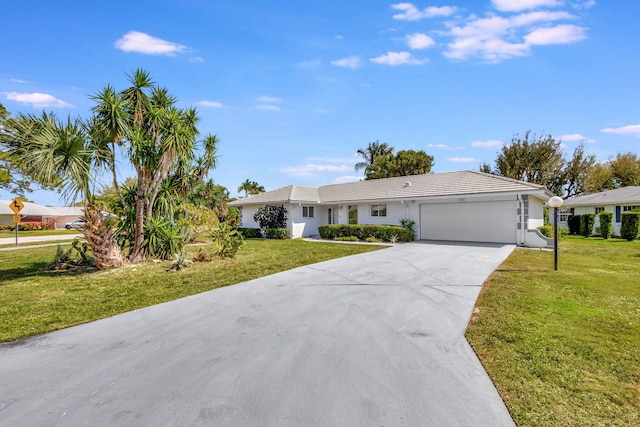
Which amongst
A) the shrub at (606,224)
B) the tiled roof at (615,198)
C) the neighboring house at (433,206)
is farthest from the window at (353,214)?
the tiled roof at (615,198)

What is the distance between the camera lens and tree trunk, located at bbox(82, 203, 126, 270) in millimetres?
9430

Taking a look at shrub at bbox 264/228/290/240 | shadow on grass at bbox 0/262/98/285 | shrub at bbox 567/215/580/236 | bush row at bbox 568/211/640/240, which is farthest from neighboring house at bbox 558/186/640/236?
shadow on grass at bbox 0/262/98/285

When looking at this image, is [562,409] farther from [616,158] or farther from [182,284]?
[616,158]

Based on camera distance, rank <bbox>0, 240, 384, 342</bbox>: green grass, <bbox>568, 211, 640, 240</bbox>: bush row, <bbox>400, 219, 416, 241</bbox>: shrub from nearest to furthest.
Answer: <bbox>0, 240, 384, 342</bbox>: green grass
<bbox>400, 219, 416, 241</bbox>: shrub
<bbox>568, 211, 640, 240</bbox>: bush row

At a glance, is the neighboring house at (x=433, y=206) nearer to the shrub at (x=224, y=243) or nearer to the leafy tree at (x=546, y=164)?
the shrub at (x=224, y=243)

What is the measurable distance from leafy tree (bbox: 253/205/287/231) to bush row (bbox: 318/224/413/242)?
290cm

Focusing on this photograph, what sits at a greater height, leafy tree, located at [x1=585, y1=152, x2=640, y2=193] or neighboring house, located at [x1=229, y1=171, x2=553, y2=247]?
leafy tree, located at [x1=585, y1=152, x2=640, y2=193]

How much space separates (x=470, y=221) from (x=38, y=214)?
183 feet

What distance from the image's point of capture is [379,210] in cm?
2041

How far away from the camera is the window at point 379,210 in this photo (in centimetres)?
2014

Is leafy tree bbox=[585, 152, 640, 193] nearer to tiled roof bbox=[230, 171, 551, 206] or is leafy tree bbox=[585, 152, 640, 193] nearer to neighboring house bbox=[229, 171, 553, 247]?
neighboring house bbox=[229, 171, 553, 247]

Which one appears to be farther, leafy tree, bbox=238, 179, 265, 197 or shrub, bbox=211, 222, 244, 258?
leafy tree, bbox=238, 179, 265, 197

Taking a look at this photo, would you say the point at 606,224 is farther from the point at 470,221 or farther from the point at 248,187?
the point at 248,187

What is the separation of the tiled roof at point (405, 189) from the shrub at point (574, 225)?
476 inches
